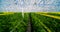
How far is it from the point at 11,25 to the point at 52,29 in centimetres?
113

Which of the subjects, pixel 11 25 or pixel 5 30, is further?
pixel 11 25

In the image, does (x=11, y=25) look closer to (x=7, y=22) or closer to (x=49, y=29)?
(x=7, y=22)

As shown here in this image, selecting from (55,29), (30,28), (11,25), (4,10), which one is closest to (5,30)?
(11,25)

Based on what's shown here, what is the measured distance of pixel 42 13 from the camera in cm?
784

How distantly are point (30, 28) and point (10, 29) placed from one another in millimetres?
770

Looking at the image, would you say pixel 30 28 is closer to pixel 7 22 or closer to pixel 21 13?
pixel 7 22

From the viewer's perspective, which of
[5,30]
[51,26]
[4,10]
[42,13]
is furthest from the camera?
[42,13]

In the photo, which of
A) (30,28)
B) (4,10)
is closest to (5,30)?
(30,28)

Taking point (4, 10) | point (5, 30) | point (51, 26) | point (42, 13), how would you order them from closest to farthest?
point (5, 30) → point (51, 26) → point (4, 10) → point (42, 13)

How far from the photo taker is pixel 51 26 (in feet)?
16.3

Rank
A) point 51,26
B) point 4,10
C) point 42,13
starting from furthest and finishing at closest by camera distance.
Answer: point 42,13, point 4,10, point 51,26

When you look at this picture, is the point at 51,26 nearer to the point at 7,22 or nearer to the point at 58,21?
the point at 58,21

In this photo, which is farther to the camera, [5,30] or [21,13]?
[21,13]

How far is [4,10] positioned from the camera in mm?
7000
